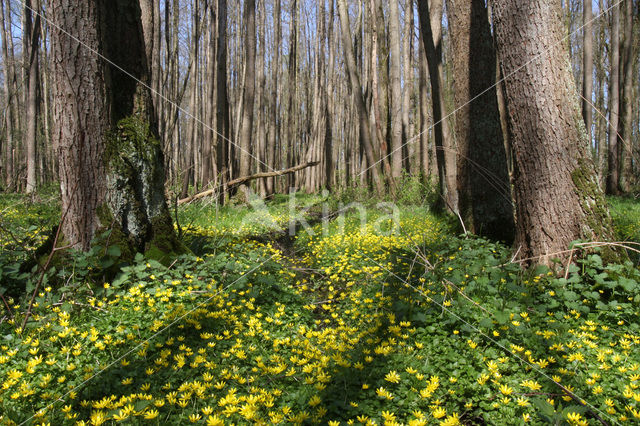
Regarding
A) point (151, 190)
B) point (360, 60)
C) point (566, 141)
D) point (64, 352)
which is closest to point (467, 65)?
point (566, 141)

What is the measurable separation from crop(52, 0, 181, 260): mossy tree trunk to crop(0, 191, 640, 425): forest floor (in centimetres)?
33

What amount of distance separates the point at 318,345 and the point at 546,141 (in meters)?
2.52

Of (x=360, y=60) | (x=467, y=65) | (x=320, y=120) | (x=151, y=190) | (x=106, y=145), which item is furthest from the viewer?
(x=320, y=120)

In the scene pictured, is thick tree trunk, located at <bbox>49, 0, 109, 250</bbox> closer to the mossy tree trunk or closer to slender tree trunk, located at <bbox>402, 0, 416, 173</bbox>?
the mossy tree trunk

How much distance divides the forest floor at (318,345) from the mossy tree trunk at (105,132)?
334 millimetres

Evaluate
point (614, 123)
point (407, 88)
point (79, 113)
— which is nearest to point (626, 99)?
point (614, 123)

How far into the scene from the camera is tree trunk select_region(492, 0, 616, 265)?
308cm

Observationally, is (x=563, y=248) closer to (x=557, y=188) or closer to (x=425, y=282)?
(x=557, y=188)

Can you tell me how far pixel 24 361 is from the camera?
217cm

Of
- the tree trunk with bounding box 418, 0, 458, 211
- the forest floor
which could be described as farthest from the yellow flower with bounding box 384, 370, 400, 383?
the tree trunk with bounding box 418, 0, 458, 211

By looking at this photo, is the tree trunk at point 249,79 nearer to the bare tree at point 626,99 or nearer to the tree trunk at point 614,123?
the tree trunk at point 614,123

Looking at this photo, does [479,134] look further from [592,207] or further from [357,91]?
[357,91]

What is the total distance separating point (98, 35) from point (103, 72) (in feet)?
1.04

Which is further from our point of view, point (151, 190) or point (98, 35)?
point (151, 190)
